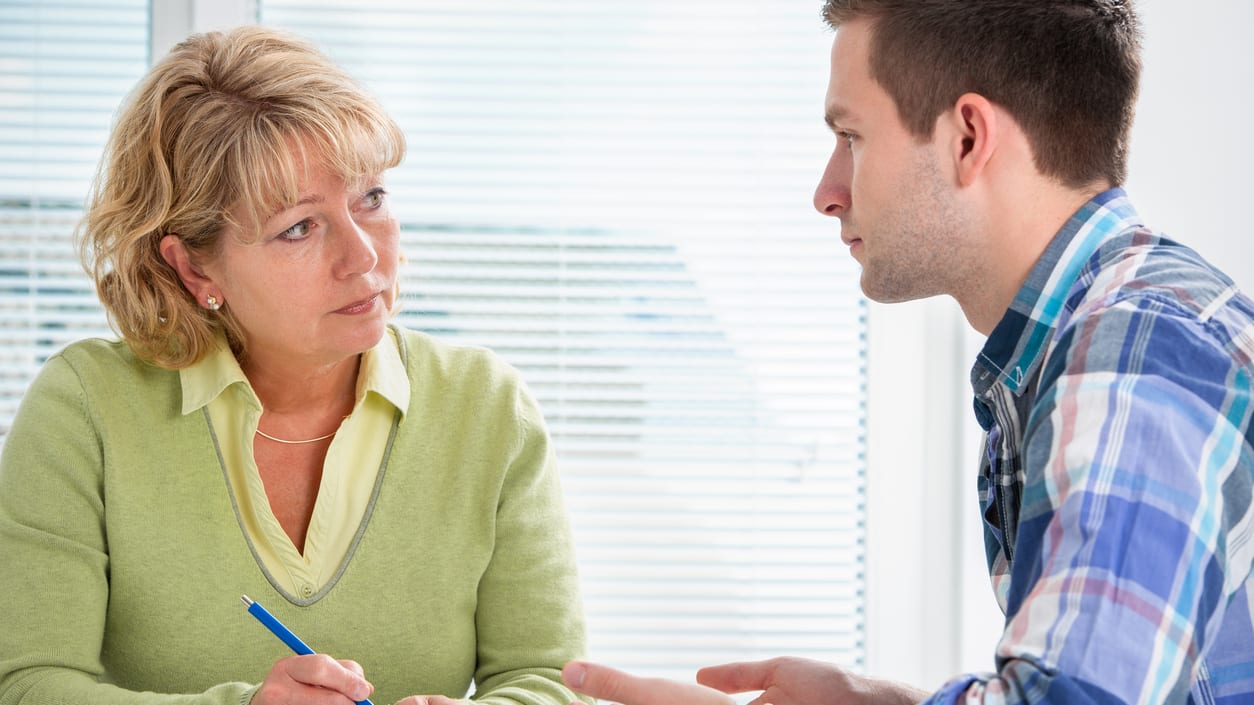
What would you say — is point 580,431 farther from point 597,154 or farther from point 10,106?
point 10,106

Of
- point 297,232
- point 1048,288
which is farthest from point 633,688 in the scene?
point 297,232

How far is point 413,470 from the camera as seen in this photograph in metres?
1.54

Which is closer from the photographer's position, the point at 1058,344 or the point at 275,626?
the point at 1058,344

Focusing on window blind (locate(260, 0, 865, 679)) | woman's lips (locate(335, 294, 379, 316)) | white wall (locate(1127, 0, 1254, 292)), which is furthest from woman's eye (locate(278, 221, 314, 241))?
white wall (locate(1127, 0, 1254, 292))

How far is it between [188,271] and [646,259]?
0.90 m

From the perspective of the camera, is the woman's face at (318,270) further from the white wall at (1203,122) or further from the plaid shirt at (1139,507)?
the white wall at (1203,122)

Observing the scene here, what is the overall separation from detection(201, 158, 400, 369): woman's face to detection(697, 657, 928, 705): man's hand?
666 millimetres

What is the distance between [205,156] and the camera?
1.45 meters

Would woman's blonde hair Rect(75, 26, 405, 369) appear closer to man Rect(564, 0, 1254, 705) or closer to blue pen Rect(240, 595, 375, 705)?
blue pen Rect(240, 595, 375, 705)

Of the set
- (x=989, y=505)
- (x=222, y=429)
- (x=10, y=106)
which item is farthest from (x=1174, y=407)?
(x=10, y=106)

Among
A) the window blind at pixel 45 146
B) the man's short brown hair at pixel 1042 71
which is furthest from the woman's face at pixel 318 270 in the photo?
the window blind at pixel 45 146

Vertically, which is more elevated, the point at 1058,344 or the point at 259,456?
the point at 1058,344

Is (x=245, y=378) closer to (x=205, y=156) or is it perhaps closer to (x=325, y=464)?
(x=325, y=464)

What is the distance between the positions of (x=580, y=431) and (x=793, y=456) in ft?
1.39
